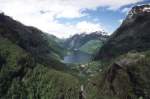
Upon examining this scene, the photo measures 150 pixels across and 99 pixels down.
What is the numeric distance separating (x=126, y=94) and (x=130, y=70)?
47.6 feet

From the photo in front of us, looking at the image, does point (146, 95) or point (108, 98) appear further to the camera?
point (108, 98)

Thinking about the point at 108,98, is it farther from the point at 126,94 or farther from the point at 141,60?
the point at 141,60

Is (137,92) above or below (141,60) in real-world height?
below

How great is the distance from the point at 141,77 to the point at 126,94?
1258cm

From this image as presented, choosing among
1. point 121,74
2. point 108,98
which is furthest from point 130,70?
point 108,98

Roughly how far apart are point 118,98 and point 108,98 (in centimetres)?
677

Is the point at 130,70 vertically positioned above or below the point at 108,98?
above

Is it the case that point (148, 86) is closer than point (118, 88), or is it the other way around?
point (148, 86)

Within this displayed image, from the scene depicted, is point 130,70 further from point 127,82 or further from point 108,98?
point 108,98

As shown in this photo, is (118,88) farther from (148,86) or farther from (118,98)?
(148,86)

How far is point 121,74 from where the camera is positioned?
199m

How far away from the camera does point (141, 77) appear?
190 m

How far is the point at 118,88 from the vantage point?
198 metres

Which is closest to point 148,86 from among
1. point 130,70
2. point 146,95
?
point 146,95
